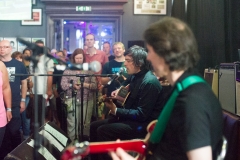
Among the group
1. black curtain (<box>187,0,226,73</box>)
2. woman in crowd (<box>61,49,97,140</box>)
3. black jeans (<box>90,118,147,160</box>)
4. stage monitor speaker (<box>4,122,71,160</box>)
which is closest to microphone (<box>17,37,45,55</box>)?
stage monitor speaker (<box>4,122,71,160</box>)

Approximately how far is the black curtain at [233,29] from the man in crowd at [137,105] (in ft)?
5.40

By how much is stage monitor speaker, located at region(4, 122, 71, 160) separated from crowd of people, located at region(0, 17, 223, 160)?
27cm

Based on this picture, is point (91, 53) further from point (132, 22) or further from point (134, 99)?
point (134, 99)

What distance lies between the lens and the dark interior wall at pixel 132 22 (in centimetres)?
613

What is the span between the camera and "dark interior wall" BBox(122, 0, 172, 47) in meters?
6.13

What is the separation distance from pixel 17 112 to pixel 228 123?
2.47 m

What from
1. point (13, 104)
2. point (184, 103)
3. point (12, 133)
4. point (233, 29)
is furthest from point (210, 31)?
point (184, 103)

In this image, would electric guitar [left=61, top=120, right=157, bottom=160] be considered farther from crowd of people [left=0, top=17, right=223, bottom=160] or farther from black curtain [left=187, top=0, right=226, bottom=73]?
black curtain [left=187, top=0, right=226, bottom=73]

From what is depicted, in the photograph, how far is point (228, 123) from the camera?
7.53 ft

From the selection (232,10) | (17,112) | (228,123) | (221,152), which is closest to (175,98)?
(221,152)

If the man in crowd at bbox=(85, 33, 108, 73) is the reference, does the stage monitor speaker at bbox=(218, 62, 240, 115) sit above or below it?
below

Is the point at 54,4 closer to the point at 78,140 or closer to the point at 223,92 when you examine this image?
the point at 78,140

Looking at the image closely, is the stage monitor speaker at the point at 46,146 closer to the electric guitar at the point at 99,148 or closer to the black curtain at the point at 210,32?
the electric guitar at the point at 99,148

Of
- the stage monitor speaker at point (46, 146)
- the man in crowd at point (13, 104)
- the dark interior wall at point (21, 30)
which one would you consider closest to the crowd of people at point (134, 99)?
the man in crowd at point (13, 104)
